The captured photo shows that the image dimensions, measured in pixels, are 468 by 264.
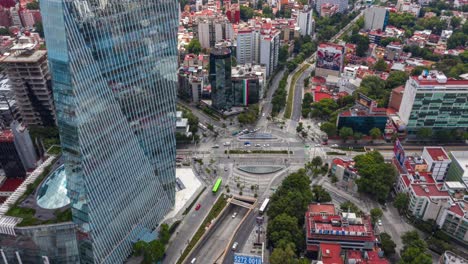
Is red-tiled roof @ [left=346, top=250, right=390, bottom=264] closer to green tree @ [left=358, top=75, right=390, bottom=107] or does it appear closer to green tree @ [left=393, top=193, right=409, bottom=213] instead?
green tree @ [left=393, top=193, right=409, bottom=213]

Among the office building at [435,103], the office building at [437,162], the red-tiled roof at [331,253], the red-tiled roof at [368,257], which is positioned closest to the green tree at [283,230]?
the red-tiled roof at [331,253]

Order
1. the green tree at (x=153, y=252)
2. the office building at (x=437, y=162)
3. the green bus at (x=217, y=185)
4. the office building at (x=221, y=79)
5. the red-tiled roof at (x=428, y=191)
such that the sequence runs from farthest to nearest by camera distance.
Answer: the office building at (x=221, y=79) → the green bus at (x=217, y=185) → the office building at (x=437, y=162) → the red-tiled roof at (x=428, y=191) → the green tree at (x=153, y=252)

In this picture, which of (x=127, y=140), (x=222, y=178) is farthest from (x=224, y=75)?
(x=127, y=140)

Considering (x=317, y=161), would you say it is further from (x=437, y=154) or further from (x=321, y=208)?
(x=437, y=154)

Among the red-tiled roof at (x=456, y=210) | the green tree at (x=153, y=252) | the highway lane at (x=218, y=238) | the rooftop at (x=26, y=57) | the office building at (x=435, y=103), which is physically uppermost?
the rooftop at (x=26, y=57)

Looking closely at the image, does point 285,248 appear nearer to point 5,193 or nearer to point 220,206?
point 220,206

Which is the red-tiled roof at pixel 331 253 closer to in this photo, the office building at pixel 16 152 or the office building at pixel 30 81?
the office building at pixel 16 152

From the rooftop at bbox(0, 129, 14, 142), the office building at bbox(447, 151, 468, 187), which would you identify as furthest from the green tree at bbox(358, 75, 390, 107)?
the rooftop at bbox(0, 129, 14, 142)
